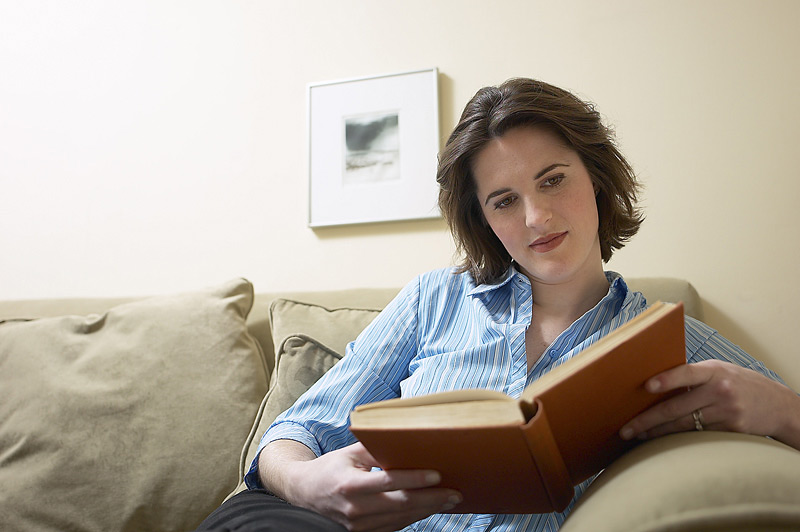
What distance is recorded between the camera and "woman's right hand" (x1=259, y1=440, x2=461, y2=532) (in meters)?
0.73

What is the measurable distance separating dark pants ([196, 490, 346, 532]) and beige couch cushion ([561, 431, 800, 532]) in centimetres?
27

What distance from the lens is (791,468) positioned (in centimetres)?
57

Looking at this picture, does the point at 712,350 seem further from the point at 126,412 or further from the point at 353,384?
the point at 126,412

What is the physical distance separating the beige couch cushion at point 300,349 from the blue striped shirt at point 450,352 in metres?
0.20

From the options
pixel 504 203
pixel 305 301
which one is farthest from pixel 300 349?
pixel 504 203

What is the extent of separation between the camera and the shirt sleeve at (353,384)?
104cm

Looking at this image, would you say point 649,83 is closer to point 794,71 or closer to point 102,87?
point 794,71

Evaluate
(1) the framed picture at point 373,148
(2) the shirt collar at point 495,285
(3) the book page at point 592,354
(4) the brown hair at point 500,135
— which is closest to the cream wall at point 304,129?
(1) the framed picture at point 373,148

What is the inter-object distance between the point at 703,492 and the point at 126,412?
123 cm

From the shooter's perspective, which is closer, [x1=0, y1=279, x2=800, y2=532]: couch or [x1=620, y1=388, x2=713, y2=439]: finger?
[x1=620, y1=388, x2=713, y2=439]: finger

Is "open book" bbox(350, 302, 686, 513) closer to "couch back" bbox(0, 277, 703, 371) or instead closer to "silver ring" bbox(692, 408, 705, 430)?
"silver ring" bbox(692, 408, 705, 430)

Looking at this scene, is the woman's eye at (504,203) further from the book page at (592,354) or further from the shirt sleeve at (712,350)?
the book page at (592,354)

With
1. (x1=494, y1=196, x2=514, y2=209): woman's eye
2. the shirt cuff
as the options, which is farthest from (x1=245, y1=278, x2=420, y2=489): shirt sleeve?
(x1=494, y1=196, x2=514, y2=209): woman's eye

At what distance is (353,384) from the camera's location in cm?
109
